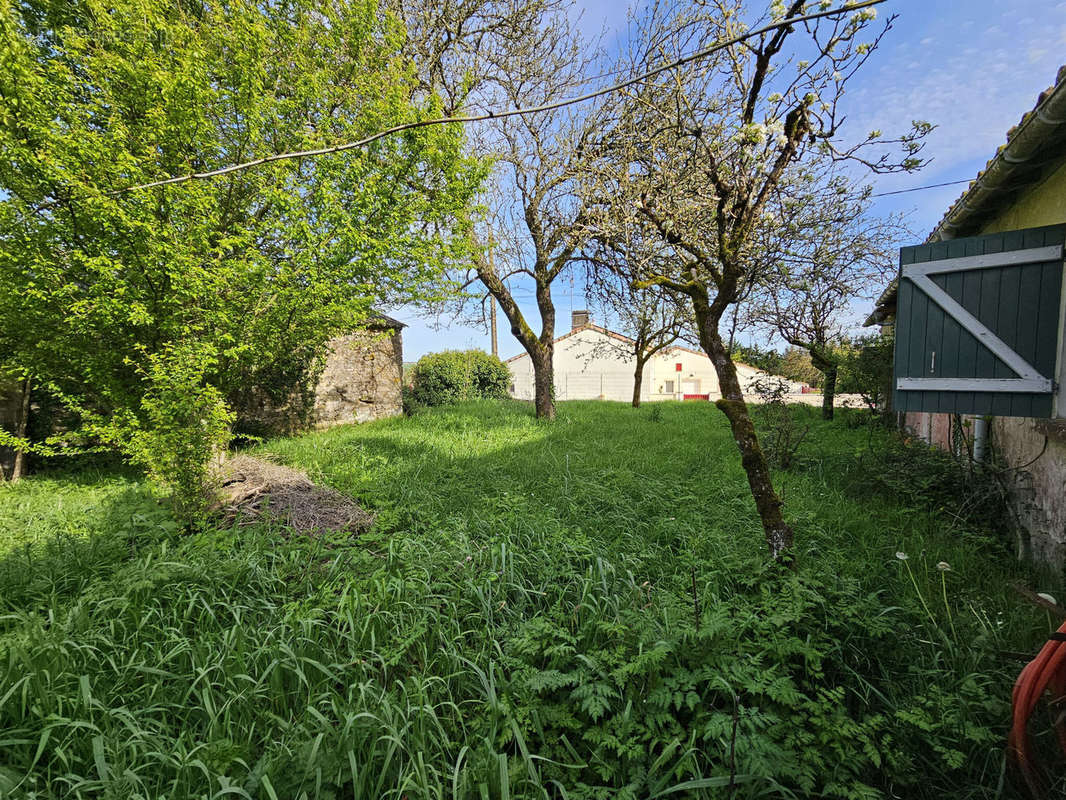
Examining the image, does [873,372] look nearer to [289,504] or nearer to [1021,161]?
[1021,161]

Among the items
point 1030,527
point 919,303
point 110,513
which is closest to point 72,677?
point 110,513

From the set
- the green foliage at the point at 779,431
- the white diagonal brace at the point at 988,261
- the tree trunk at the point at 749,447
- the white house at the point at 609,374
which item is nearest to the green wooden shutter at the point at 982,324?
the white diagonal brace at the point at 988,261

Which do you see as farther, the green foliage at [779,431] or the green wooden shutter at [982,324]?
the green foliage at [779,431]

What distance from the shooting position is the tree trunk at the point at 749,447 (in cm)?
271

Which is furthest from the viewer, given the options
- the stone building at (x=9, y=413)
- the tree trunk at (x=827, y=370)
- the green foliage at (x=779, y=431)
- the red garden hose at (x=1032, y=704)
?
the tree trunk at (x=827, y=370)

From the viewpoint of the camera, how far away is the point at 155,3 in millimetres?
5066

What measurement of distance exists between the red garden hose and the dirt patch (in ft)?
12.9

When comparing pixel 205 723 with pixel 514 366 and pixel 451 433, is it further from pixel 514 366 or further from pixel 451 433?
pixel 514 366

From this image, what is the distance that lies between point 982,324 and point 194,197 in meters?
7.57

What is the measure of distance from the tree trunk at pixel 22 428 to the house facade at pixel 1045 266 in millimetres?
10808

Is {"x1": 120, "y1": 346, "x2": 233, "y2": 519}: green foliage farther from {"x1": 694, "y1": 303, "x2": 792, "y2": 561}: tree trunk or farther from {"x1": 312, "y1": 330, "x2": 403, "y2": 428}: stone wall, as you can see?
{"x1": 312, "y1": 330, "x2": 403, "y2": 428}: stone wall

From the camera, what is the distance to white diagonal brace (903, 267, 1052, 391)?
8.95ft

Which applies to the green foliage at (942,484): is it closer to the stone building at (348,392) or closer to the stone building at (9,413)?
the stone building at (348,392)

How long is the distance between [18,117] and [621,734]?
25.5 ft
